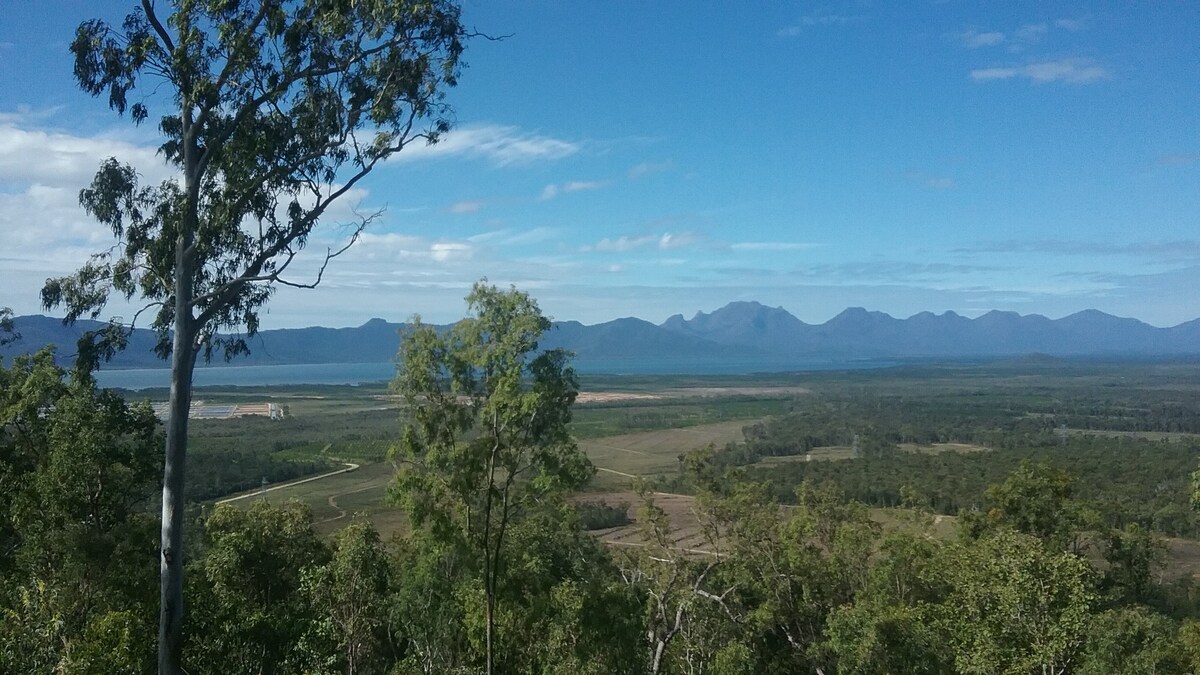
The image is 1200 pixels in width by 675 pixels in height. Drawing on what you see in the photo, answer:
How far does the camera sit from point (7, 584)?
10375mm

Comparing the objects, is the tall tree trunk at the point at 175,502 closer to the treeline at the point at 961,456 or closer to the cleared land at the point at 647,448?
the treeline at the point at 961,456

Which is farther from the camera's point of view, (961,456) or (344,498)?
(961,456)

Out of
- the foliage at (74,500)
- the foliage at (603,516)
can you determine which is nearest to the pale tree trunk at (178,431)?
the foliage at (74,500)

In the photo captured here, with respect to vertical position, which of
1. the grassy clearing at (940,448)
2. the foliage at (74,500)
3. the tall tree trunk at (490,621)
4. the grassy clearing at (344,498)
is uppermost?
the foliage at (74,500)

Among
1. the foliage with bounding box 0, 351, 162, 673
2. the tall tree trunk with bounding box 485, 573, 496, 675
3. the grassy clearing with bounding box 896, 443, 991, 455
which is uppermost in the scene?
the foliage with bounding box 0, 351, 162, 673

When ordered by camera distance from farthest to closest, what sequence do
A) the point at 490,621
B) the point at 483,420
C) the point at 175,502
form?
the point at 490,621, the point at 483,420, the point at 175,502

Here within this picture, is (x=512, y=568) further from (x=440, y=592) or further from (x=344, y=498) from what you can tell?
(x=344, y=498)

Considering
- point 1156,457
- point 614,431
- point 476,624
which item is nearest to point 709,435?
point 614,431

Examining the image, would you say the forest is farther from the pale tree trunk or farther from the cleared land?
the cleared land

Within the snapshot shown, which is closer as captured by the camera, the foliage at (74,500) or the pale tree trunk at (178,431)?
the pale tree trunk at (178,431)

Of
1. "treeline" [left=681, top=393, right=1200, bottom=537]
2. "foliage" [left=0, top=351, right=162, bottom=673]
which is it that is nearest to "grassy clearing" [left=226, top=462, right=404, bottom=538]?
"treeline" [left=681, top=393, right=1200, bottom=537]

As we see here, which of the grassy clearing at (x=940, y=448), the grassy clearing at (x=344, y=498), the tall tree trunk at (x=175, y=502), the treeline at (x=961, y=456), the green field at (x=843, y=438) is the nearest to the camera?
the tall tree trunk at (x=175, y=502)

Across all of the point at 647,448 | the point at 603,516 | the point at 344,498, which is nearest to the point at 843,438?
the point at 647,448

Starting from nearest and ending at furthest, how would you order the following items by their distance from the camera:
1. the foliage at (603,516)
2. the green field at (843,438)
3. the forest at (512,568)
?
the forest at (512,568), the foliage at (603,516), the green field at (843,438)
